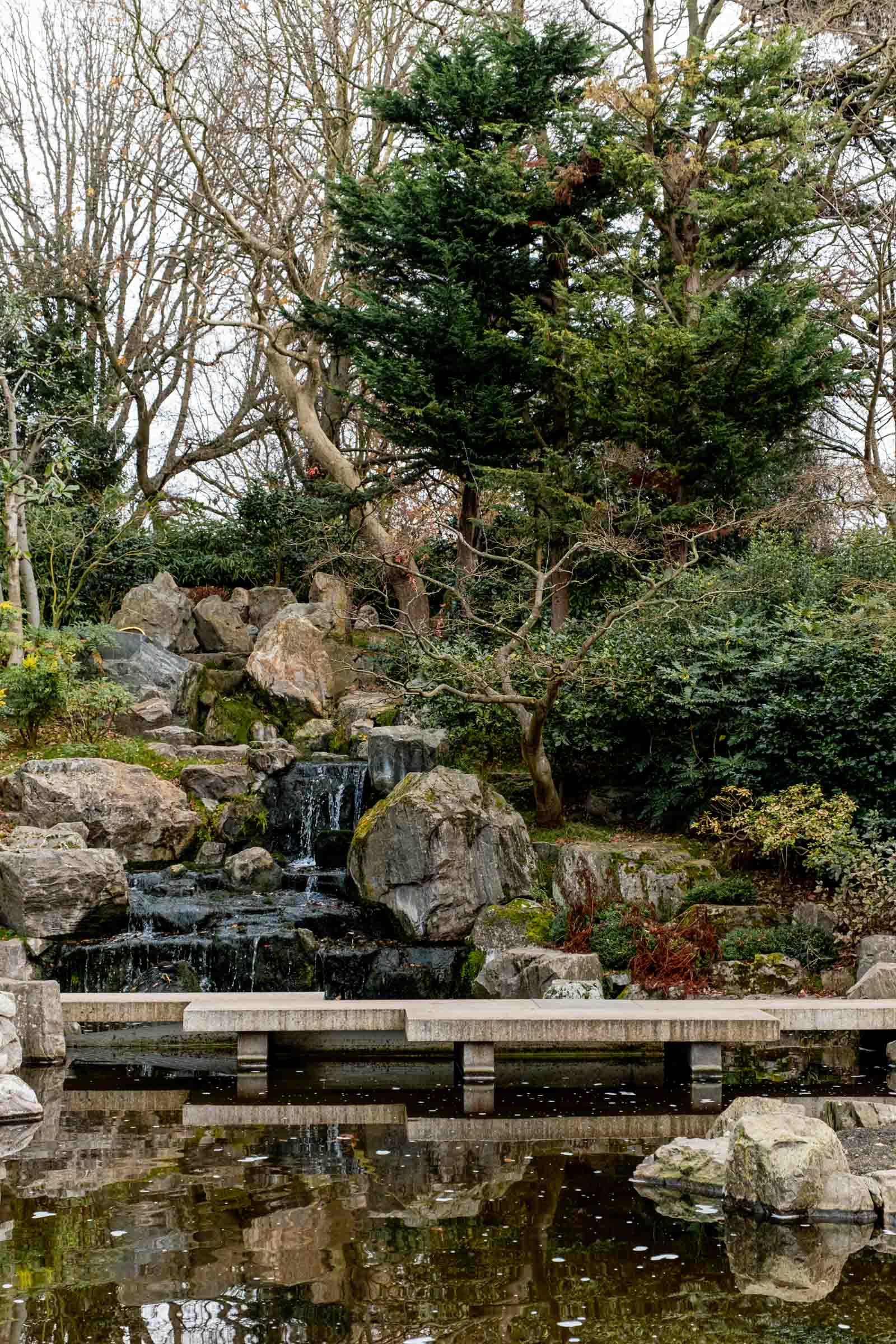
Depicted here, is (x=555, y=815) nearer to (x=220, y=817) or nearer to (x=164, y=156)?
(x=220, y=817)

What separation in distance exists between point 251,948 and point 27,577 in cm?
751

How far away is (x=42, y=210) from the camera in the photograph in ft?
75.2

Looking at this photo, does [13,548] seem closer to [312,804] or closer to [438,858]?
[312,804]

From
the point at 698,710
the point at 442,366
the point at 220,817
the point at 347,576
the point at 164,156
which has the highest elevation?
the point at 164,156

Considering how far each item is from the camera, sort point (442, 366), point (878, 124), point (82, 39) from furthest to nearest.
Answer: point (82, 39) → point (878, 124) → point (442, 366)

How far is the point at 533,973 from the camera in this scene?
1009cm

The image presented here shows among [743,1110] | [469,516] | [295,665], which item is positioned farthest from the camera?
[469,516]

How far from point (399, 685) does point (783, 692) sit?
3.84 m

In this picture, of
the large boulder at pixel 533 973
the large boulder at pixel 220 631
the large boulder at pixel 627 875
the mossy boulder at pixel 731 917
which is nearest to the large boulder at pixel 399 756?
the large boulder at pixel 627 875

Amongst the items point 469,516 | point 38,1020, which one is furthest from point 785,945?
point 469,516

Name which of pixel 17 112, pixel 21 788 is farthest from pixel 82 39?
pixel 21 788

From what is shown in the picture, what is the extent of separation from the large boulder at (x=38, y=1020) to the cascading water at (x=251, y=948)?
1.65m

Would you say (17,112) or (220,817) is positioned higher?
(17,112)

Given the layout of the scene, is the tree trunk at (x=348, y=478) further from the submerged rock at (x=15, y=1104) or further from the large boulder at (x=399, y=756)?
the submerged rock at (x=15, y=1104)
